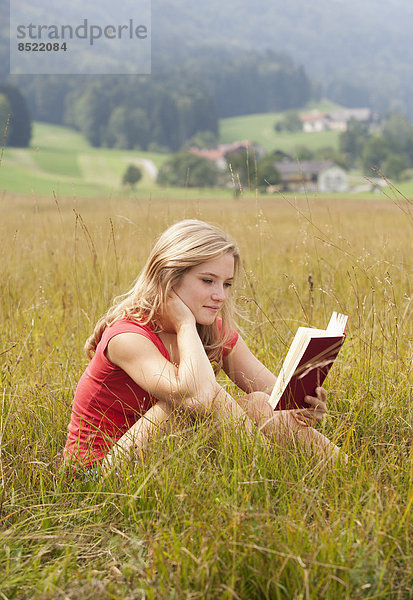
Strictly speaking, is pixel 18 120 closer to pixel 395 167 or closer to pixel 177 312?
pixel 395 167

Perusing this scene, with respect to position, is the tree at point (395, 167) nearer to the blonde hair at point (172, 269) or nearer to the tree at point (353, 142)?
the tree at point (353, 142)

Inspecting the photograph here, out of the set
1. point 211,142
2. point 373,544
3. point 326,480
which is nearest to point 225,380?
point 326,480

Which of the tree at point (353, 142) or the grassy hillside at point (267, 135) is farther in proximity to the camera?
the grassy hillside at point (267, 135)

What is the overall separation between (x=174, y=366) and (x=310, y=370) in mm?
525

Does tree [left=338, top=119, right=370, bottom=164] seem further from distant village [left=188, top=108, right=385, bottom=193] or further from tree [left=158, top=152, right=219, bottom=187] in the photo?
tree [left=158, top=152, right=219, bottom=187]

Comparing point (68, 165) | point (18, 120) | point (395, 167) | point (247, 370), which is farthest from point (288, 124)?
point (247, 370)

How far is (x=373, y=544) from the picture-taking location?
1523 millimetres

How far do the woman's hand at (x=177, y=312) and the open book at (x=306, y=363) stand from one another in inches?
19.1

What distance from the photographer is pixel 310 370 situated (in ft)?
6.57

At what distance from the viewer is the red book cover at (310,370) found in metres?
1.93

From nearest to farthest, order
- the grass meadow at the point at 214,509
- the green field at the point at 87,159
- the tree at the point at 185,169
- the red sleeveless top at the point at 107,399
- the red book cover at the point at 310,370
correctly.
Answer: the grass meadow at the point at 214,509, the red book cover at the point at 310,370, the red sleeveless top at the point at 107,399, the green field at the point at 87,159, the tree at the point at 185,169

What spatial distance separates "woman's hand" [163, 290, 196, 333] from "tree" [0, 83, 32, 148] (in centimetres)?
8328

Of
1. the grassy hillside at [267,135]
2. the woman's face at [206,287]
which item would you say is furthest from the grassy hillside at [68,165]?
the woman's face at [206,287]

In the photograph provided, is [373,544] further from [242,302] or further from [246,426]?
[242,302]
